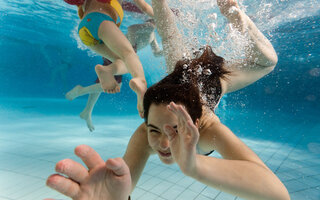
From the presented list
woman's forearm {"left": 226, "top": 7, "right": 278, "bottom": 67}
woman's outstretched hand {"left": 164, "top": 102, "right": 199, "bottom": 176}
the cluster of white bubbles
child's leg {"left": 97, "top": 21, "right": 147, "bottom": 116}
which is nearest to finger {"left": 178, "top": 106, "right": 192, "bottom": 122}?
woman's outstretched hand {"left": 164, "top": 102, "right": 199, "bottom": 176}

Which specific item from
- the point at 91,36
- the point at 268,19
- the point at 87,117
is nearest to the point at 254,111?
the point at 268,19

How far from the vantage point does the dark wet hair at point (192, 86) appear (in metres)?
2.08

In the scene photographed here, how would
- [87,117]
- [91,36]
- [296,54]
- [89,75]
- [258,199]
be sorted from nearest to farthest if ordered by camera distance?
[258,199], [91,36], [87,117], [296,54], [89,75]

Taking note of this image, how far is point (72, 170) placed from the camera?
1.17 meters

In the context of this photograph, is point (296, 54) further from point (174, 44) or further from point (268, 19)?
point (174, 44)

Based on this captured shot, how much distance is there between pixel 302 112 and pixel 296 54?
18.0 m

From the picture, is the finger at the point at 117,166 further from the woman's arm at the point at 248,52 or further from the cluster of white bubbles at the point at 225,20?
the cluster of white bubbles at the point at 225,20

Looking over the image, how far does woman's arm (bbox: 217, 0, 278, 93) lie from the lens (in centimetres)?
306

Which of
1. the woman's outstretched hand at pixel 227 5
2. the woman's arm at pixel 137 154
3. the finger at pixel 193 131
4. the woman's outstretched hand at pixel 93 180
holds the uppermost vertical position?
the woman's outstretched hand at pixel 227 5

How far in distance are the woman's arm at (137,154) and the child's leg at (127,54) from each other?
0.95ft

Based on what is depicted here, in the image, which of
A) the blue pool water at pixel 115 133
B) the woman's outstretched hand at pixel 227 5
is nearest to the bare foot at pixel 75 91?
the blue pool water at pixel 115 133

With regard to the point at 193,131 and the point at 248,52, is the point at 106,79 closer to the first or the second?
the point at 193,131

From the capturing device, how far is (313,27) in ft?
29.8

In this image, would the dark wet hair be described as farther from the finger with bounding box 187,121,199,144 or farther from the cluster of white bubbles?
the cluster of white bubbles
